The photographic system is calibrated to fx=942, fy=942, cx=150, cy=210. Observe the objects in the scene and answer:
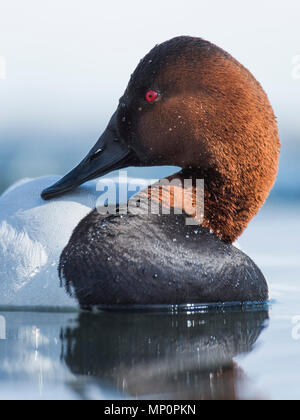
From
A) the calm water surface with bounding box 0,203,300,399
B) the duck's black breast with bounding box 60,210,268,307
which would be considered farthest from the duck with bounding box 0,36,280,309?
the calm water surface with bounding box 0,203,300,399

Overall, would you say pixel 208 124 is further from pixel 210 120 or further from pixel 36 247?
pixel 36 247

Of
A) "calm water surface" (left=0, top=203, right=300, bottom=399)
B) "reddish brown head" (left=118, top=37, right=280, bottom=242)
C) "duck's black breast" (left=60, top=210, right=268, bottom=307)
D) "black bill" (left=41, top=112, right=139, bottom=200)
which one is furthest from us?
"black bill" (left=41, top=112, right=139, bottom=200)

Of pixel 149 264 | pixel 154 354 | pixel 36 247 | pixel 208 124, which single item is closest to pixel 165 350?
pixel 154 354

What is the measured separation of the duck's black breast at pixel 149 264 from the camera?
4922 mm

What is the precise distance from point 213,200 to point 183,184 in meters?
0.19

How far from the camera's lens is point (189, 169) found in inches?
206

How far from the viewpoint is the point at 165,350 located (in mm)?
4348

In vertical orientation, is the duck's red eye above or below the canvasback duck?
above

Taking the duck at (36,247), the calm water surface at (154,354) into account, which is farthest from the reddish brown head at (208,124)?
the calm water surface at (154,354)

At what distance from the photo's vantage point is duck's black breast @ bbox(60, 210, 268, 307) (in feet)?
16.1

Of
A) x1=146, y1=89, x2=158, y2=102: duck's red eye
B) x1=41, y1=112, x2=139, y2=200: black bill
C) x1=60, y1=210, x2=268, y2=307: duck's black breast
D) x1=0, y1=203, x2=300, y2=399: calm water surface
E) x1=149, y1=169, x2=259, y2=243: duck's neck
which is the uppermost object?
x1=146, y1=89, x2=158, y2=102: duck's red eye

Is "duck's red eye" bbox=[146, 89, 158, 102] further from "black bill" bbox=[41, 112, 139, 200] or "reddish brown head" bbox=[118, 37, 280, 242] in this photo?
"black bill" bbox=[41, 112, 139, 200]

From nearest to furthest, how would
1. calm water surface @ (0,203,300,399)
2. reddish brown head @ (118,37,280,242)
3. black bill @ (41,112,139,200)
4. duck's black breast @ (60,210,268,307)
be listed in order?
calm water surface @ (0,203,300,399) < duck's black breast @ (60,210,268,307) < reddish brown head @ (118,37,280,242) < black bill @ (41,112,139,200)
